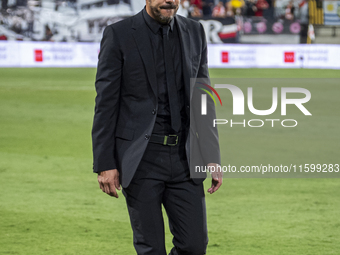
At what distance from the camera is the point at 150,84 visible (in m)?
3.06

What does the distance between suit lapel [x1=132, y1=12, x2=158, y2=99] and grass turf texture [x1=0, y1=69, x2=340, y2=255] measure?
2.12 meters

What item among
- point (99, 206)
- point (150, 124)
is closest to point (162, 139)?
point (150, 124)

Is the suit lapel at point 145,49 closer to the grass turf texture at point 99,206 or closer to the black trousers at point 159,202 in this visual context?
the black trousers at point 159,202

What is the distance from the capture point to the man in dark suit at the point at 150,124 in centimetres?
307

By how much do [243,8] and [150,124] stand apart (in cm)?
2332

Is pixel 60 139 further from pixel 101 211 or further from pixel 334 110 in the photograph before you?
pixel 334 110

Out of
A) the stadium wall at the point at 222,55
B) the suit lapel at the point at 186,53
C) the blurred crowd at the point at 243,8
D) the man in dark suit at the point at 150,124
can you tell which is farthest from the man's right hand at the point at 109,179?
the blurred crowd at the point at 243,8

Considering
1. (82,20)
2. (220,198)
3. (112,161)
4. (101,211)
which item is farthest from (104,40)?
(82,20)

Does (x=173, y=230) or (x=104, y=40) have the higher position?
(x=104, y=40)

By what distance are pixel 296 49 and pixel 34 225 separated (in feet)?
56.5

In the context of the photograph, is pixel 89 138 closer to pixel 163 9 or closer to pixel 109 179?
pixel 109 179

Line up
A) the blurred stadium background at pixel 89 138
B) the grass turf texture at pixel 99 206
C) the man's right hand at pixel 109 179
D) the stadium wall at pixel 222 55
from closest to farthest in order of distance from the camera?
the man's right hand at pixel 109 179 < the grass turf texture at pixel 99 206 < the blurred stadium background at pixel 89 138 < the stadium wall at pixel 222 55

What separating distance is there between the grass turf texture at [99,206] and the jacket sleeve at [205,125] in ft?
5.26

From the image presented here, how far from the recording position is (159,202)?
10.5 feet
